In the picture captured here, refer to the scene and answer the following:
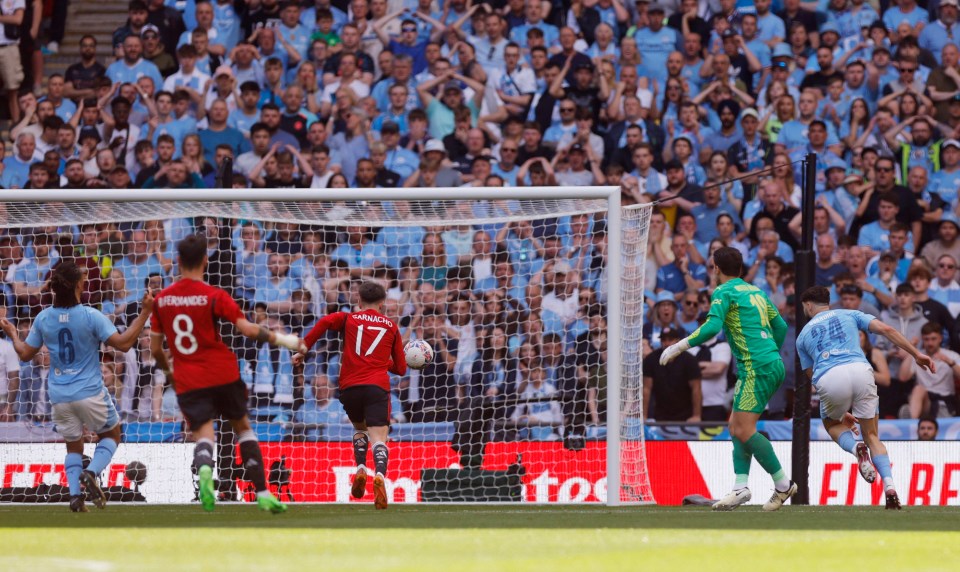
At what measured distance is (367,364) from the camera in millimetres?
10727

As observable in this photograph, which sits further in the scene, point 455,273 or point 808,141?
point 808,141

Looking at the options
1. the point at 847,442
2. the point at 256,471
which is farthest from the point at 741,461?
the point at 256,471

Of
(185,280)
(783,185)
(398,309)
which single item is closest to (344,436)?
(398,309)

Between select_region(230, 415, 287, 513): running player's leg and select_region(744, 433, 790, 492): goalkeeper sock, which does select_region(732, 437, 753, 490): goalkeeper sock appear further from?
select_region(230, 415, 287, 513): running player's leg

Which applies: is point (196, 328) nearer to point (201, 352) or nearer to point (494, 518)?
point (201, 352)

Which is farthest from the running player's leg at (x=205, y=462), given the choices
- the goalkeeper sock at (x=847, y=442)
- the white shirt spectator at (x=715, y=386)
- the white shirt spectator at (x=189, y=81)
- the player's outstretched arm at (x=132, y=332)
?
the white shirt spectator at (x=189, y=81)

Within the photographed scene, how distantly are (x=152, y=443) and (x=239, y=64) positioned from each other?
659 centimetres

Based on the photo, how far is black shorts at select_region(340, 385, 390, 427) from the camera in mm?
10656

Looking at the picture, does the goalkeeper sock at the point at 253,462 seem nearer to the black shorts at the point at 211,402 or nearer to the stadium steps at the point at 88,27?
the black shorts at the point at 211,402

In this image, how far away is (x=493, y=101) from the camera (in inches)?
669

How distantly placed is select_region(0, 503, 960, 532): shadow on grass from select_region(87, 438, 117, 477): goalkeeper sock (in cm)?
32

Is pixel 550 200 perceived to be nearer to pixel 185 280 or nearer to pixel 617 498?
pixel 617 498
